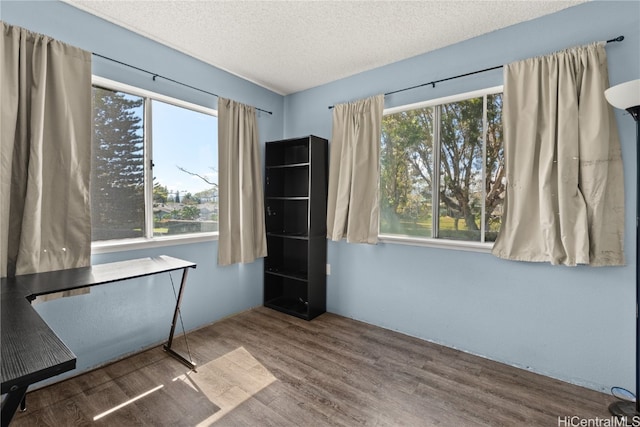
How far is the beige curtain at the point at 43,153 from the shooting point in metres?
1.75

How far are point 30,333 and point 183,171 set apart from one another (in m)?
1.98

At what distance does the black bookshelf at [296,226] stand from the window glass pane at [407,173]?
0.69 metres

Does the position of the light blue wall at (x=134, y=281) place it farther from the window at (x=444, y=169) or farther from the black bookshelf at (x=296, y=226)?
the window at (x=444, y=169)

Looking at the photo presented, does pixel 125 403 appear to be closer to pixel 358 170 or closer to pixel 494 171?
pixel 358 170

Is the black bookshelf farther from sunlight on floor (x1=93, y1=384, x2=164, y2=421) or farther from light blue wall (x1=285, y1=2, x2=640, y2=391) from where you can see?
sunlight on floor (x1=93, y1=384, x2=164, y2=421)

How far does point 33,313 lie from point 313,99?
3048 millimetres

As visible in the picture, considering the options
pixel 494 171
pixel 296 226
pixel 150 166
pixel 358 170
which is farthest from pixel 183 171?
pixel 494 171

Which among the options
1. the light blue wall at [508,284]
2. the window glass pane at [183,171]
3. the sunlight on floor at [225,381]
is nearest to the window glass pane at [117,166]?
the window glass pane at [183,171]

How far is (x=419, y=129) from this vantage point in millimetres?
2773

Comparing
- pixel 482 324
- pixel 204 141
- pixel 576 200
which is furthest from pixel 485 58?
pixel 204 141

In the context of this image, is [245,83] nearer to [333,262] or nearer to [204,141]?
[204,141]

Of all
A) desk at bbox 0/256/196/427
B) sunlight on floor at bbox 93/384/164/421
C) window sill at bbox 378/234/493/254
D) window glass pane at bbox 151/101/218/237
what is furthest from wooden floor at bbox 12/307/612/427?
window glass pane at bbox 151/101/218/237

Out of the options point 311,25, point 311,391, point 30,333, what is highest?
point 311,25

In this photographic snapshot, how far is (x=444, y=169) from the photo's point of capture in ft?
8.65
